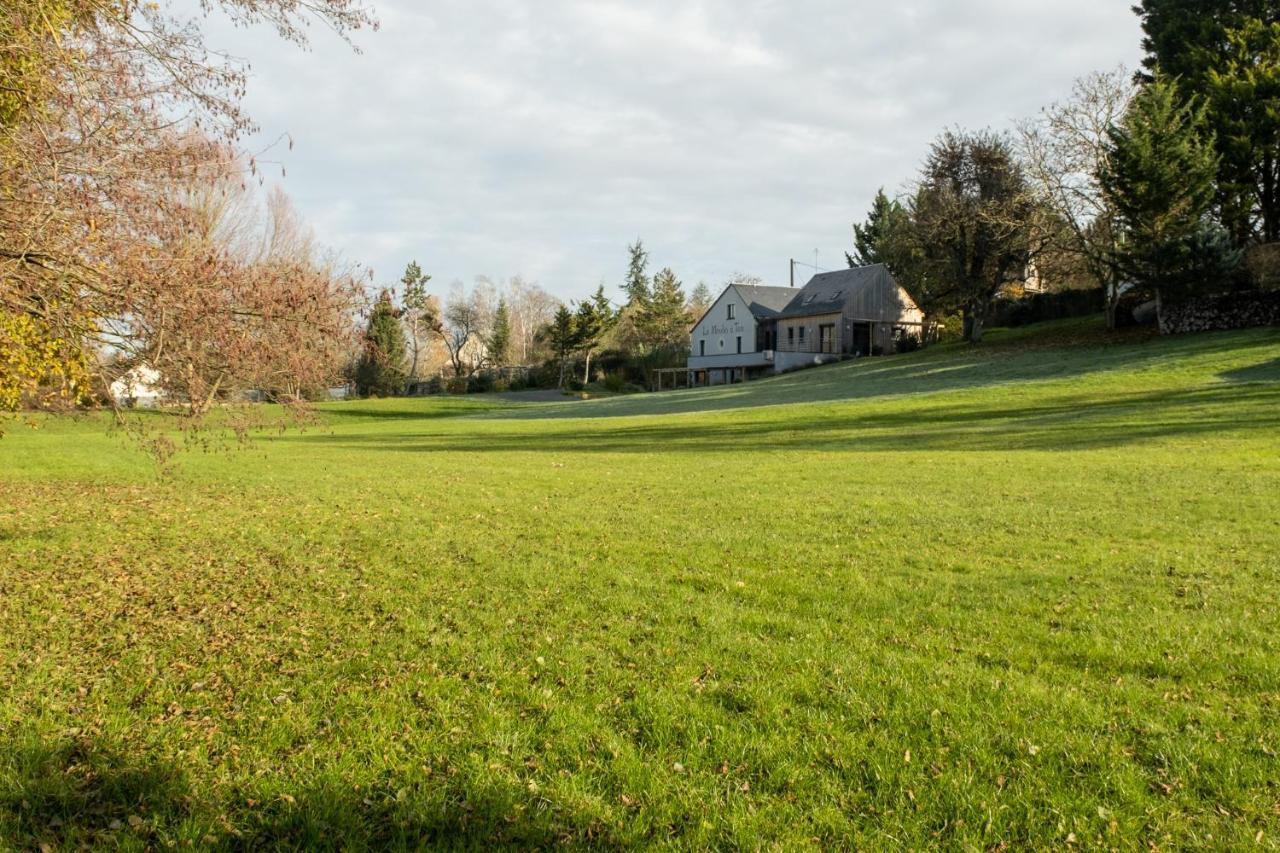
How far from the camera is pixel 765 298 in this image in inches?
2514

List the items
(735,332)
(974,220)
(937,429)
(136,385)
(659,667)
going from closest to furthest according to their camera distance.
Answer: (659,667)
(136,385)
(937,429)
(974,220)
(735,332)

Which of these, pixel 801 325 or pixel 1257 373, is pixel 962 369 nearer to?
pixel 1257 373

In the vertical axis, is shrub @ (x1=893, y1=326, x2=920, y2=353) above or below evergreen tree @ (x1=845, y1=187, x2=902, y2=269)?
below

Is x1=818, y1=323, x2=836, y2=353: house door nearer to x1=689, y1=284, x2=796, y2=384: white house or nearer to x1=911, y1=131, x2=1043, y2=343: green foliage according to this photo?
x1=689, y1=284, x2=796, y2=384: white house

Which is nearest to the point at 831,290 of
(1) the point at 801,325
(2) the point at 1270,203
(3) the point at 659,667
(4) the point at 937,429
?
(1) the point at 801,325

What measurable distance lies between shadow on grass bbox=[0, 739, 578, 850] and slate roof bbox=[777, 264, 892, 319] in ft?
182

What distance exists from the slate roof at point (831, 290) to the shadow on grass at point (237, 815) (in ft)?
182

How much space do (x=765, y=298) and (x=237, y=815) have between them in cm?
6298

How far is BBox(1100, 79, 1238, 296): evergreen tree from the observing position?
31.7 metres

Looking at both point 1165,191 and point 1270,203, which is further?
point 1270,203

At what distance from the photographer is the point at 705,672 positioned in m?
4.86

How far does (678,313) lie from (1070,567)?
217 ft

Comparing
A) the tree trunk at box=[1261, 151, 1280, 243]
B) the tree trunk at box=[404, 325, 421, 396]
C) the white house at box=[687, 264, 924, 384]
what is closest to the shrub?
the white house at box=[687, 264, 924, 384]

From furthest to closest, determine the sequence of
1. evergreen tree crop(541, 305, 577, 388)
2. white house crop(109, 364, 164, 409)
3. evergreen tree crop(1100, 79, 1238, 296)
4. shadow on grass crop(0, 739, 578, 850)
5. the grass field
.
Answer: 1. evergreen tree crop(541, 305, 577, 388)
2. evergreen tree crop(1100, 79, 1238, 296)
3. white house crop(109, 364, 164, 409)
4. the grass field
5. shadow on grass crop(0, 739, 578, 850)
